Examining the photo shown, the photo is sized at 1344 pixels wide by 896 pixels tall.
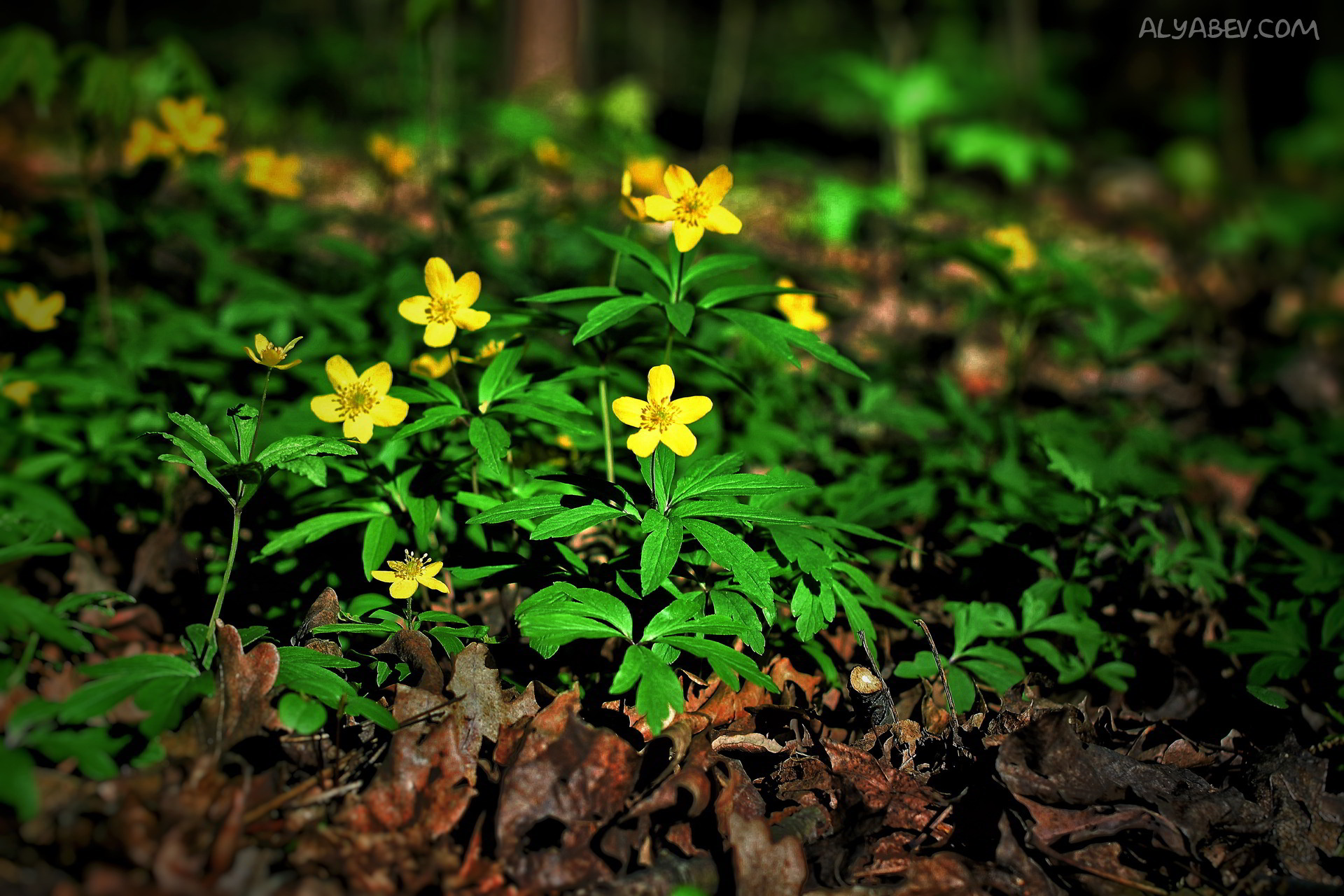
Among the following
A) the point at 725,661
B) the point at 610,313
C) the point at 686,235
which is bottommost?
the point at 725,661

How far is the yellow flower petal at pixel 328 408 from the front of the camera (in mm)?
1484

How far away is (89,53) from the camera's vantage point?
2350 mm

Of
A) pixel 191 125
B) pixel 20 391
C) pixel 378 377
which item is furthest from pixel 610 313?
pixel 191 125

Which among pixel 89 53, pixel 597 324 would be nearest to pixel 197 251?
pixel 89 53

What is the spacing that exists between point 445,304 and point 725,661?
0.85 m

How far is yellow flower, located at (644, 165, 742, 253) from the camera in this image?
1597 mm

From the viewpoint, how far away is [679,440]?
1.52 meters

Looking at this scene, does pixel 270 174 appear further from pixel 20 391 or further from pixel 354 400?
pixel 354 400

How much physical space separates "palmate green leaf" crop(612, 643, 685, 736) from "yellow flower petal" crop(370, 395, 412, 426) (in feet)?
1.96

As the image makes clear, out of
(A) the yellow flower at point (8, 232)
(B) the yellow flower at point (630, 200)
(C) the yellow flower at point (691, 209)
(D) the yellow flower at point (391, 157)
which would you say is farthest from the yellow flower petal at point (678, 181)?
(A) the yellow flower at point (8, 232)

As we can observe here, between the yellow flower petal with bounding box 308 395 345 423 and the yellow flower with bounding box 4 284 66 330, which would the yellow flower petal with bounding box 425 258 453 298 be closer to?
the yellow flower petal with bounding box 308 395 345 423

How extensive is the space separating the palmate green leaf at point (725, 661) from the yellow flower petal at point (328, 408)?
0.72 m

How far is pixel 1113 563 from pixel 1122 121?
14761mm

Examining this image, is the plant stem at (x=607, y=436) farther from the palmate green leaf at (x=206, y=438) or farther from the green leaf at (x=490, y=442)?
the palmate green leaf at (x=206, y=438)
